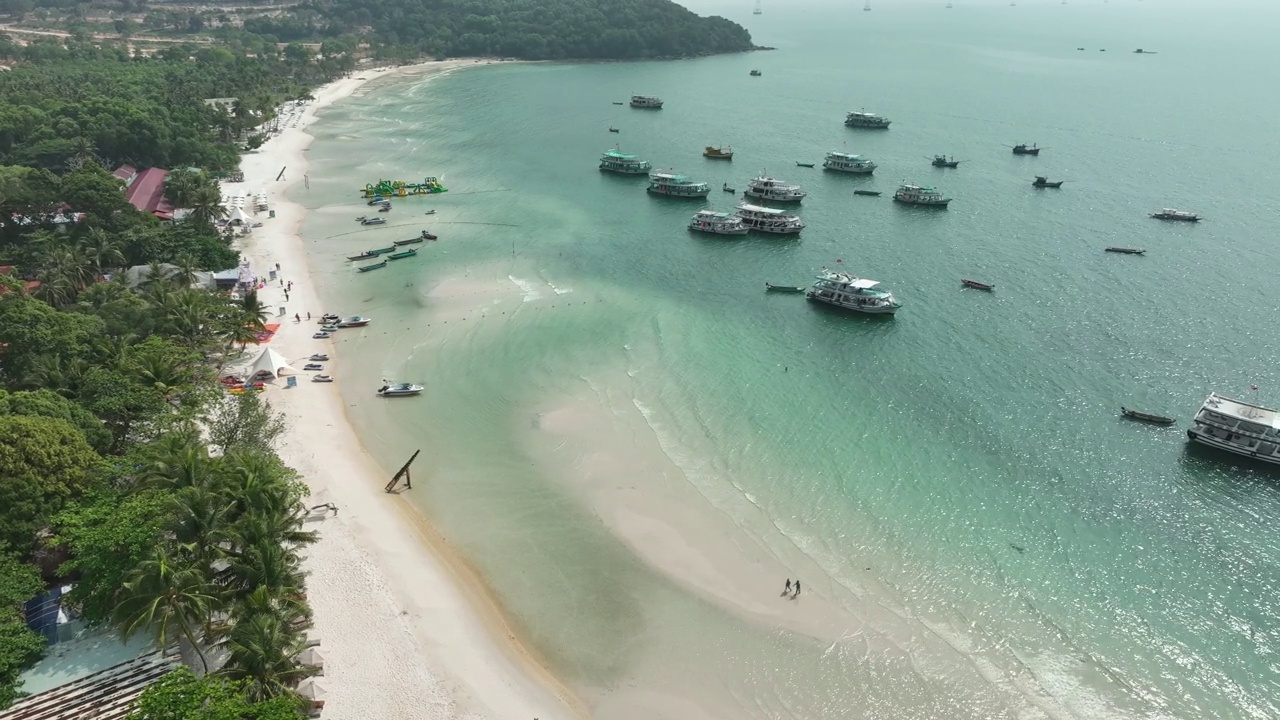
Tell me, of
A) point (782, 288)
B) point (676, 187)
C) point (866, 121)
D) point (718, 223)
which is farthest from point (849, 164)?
point (782, 288)

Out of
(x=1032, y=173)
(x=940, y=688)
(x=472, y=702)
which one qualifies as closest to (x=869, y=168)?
(x=1032, y=173)

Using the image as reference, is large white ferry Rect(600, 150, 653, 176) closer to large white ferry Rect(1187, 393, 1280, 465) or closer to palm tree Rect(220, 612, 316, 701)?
→ large white ferry Rect(1187, 393, 1280, 465)

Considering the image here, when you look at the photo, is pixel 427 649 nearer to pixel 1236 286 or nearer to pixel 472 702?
pixel 472 702

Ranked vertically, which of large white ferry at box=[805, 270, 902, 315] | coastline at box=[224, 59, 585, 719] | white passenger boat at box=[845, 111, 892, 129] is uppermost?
white passenger boat at box=[845, 111, 892, 129]

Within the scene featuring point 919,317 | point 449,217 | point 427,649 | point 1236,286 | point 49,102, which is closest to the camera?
point 427,649

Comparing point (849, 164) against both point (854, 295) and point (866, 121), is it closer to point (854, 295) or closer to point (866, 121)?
point (866, 121)

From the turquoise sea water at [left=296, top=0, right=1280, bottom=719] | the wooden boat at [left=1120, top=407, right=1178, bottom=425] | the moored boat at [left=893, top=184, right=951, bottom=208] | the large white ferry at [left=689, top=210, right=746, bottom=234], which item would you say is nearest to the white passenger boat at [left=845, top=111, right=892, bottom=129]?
the turquoise sea water at [left=296, top=0, right=1280, bottom=719]

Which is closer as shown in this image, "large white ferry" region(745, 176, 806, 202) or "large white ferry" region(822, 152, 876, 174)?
"large white ferry" region(745, 176, 806, 202)

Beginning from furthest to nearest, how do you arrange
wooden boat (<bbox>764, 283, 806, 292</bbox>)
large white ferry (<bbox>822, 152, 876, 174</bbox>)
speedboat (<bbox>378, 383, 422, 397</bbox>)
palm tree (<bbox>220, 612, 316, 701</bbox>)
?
1. large white ferry (<bbox>822, 152, 876, 174</bbox>)
2. wooden boat (<bbox>764, 283, 806, 292</bbox>)
3. speedboat (<bbox>378, 383, 422, 397</bbox>)
4. palm tree (<bbox>220, 612, 316, 701</bbox>)
